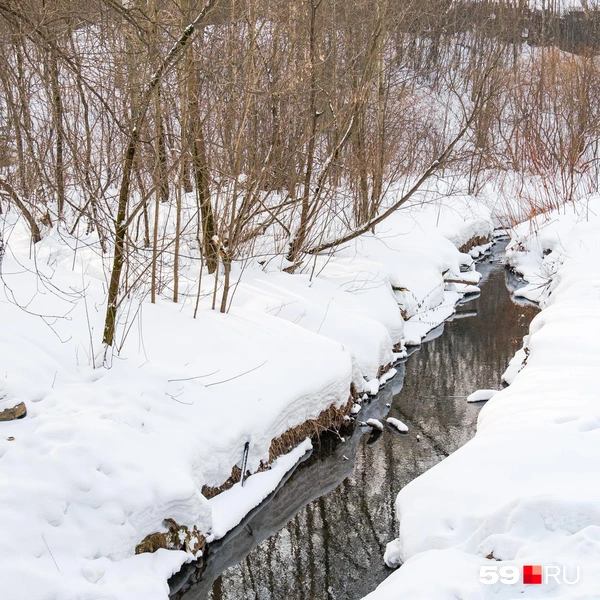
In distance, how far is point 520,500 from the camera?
13.8 ft

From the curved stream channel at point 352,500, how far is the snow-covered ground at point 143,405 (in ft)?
0.74

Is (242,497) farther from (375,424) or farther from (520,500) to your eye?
(520,500)

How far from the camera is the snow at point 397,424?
25.5 ft

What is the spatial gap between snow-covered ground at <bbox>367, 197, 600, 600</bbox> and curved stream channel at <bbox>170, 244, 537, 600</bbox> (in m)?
0.51

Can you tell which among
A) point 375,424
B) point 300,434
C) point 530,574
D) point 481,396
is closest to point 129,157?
point 300,434

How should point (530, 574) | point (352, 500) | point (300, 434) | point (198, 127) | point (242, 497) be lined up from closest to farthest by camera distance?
1. point (530, 574)
2. point (242, 497)
3. point (352, 500)
4. point (300, 434)
5. point (198, 127)

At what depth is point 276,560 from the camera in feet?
Answer: 18.1

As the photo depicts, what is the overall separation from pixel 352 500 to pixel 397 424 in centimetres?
165

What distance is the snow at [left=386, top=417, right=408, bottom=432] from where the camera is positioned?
7.77 meters

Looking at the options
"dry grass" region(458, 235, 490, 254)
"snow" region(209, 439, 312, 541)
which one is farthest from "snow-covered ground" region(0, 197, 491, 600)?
"dry grass" region(458, 235, 490, 254)

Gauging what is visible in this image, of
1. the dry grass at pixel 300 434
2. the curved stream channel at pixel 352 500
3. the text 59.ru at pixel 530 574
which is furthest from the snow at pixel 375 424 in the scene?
the text 59.ru at pixel 530 574

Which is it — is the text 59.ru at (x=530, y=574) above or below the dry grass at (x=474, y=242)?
below

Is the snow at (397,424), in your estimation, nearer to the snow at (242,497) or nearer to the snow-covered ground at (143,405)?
the snow-covered ground at (143,405)

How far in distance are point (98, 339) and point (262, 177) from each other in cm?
305
